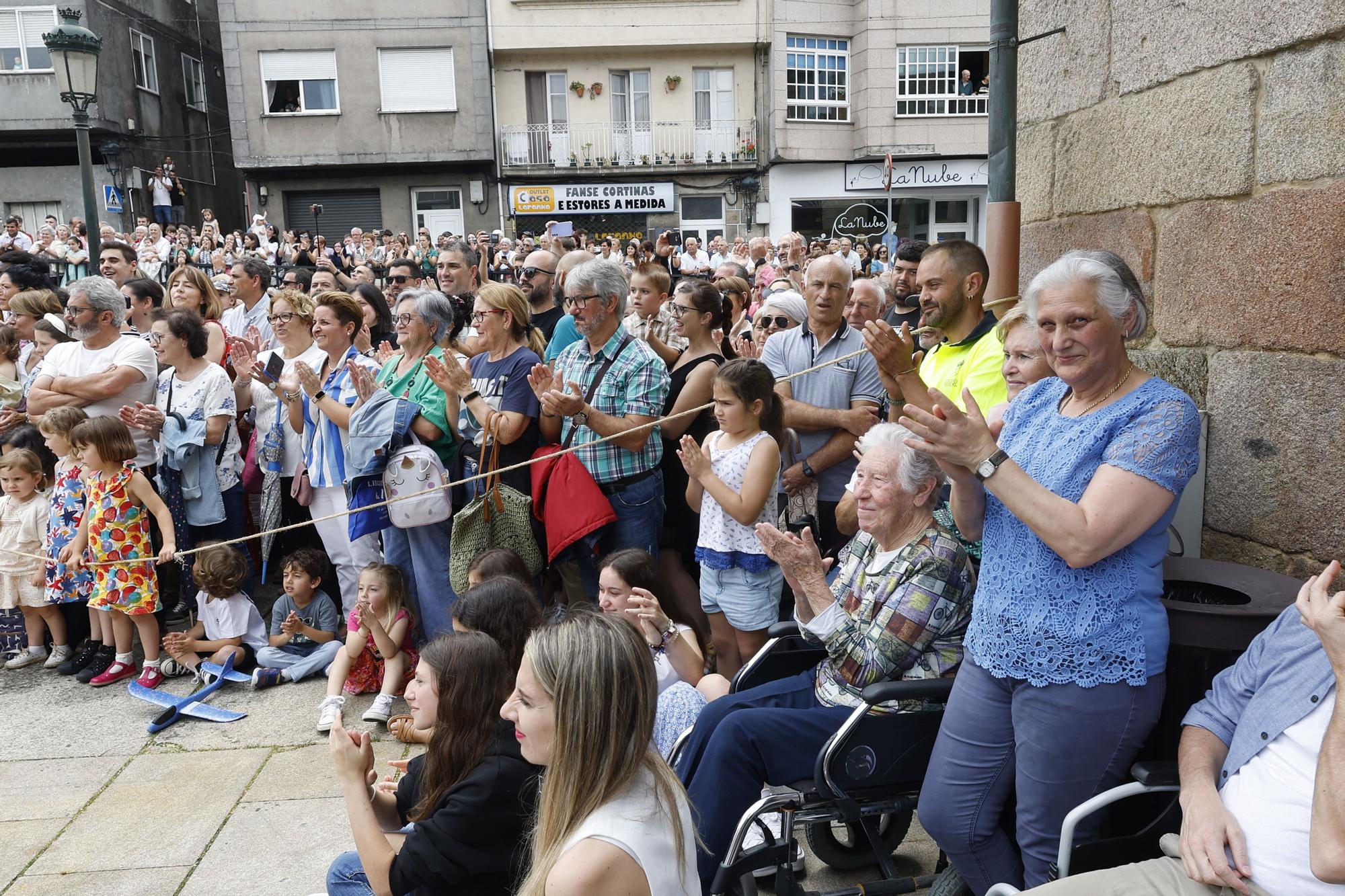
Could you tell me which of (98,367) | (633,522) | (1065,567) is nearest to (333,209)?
(98,367)

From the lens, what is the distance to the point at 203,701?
511cm

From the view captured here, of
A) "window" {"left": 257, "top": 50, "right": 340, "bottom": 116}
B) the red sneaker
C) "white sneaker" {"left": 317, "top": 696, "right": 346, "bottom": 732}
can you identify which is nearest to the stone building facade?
"white sneaker" {"left": 317, "top": 696, "right": 346, "bottom": 732}

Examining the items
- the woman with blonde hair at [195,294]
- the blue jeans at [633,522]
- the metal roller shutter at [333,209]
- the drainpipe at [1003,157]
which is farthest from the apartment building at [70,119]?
the drainpipe at [1003,157]

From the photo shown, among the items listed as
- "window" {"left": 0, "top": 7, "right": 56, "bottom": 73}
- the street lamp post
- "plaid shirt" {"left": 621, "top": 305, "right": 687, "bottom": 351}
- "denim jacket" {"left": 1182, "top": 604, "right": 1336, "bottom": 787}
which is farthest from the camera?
"window" {"left": 0, "top": 7, "right": 56, "bottom": 73}

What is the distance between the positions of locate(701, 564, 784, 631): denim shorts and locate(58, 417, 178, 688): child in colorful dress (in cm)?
306

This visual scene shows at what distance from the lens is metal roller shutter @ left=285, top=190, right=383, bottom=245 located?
24.7 metres

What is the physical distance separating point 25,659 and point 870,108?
22525 mm

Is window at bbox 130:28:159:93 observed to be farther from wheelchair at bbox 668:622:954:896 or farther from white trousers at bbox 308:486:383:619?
wheelchair at bbox 668:622:954:896

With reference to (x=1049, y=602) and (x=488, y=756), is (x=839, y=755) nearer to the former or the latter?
(x=1049, y=602)

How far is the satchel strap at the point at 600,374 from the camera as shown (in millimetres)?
4766

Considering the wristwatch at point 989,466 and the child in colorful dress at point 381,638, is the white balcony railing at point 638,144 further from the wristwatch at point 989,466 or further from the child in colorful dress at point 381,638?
the wristwatch at point 989,466

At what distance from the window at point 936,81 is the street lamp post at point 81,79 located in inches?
781

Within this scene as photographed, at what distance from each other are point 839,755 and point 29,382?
5424 millimetres

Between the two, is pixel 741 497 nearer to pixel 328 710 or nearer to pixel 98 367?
pixel 328 710
